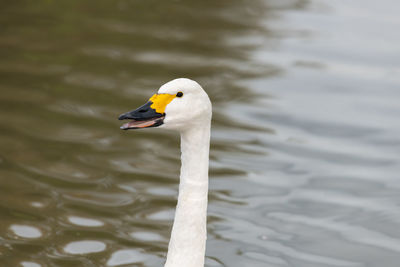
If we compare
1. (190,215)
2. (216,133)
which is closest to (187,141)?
(190,215)

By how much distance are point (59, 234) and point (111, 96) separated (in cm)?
332

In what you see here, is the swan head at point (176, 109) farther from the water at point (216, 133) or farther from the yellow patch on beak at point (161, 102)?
the water at point (216, 133)

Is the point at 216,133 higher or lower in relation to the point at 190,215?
higher

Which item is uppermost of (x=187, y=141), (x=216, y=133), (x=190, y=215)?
(x=216, y=133)

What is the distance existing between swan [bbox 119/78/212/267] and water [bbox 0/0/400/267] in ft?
5.10

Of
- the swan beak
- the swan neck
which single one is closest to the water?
the swan neck

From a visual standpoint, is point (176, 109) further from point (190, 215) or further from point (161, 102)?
point (190, 215)

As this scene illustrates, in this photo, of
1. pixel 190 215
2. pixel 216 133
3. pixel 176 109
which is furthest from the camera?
pixel 216 133

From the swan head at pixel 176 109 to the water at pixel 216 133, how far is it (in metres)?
1.92

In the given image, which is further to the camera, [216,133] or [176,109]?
[216,133]

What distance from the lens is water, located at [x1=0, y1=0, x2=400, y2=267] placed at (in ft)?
24.2

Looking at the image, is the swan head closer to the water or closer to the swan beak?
the swan beak

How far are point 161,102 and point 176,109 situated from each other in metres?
0.11

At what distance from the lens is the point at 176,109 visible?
527 centimetres
